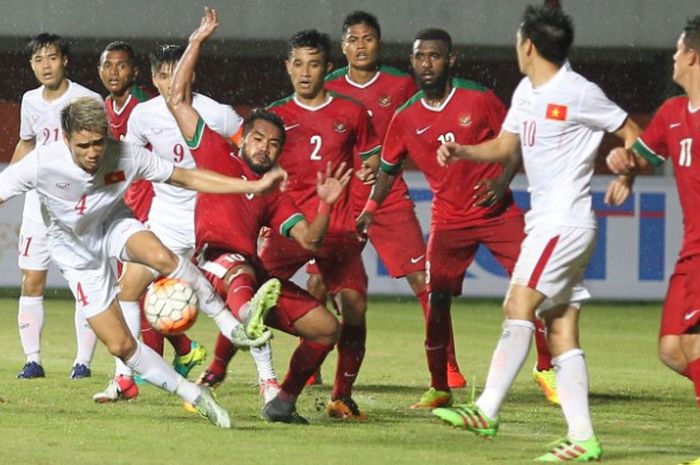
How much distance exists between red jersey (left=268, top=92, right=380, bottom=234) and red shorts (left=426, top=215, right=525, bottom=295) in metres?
0.91

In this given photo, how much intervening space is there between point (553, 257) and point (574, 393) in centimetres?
64

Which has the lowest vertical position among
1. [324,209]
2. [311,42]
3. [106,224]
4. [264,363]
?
[264,363]

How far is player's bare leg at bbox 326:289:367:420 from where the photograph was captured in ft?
30.3

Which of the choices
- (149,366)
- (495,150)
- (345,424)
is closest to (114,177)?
(149,366)

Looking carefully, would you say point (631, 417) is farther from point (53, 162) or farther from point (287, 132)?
point (53, 162)

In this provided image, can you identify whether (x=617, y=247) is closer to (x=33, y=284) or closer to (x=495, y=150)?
(x=33, y=284)

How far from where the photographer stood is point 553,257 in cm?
754

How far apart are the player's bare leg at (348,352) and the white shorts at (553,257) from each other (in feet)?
6.03

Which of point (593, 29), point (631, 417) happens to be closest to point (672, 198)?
point (593, 29)

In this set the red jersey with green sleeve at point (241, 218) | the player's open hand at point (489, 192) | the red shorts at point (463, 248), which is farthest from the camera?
the red shorts at point (463, 248)

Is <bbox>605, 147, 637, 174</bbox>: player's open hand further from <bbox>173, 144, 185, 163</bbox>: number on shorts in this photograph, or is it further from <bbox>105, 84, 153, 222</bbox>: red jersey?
<bbox>105, 84, 153, 222</bbox>: red jersey

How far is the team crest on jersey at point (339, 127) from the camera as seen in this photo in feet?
31.0

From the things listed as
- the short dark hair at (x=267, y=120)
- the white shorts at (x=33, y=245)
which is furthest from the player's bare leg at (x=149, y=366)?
the white shorts at (x=33, y=245)

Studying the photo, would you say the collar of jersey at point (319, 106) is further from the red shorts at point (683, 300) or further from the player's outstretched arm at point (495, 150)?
the red shorts at point (683, 300)
